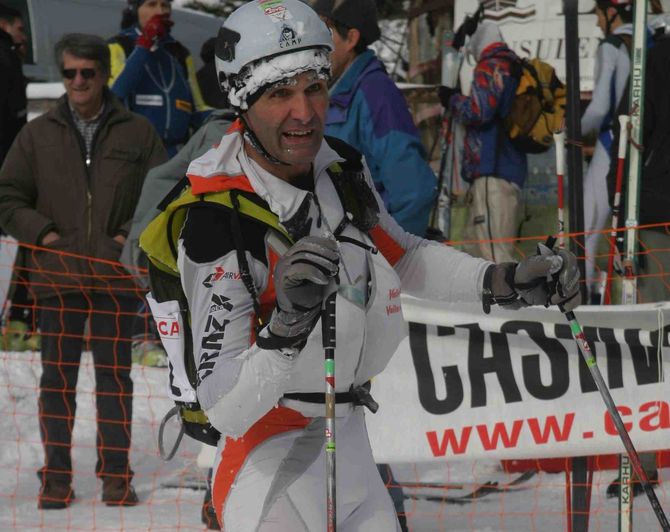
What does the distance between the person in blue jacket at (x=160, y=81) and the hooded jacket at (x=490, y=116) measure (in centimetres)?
156

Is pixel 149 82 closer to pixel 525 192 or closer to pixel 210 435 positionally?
pixel 525 192

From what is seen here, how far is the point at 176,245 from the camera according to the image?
3072 millimetres

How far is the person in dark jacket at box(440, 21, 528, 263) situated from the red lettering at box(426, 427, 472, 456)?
2093 millimetres

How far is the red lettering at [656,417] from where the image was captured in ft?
17.3

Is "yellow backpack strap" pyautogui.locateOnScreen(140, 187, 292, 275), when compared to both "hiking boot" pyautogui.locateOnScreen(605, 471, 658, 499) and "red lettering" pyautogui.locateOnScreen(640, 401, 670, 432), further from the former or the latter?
"hiking boot" pyautogui.locateOnScreen(605, 471, 658, 499)

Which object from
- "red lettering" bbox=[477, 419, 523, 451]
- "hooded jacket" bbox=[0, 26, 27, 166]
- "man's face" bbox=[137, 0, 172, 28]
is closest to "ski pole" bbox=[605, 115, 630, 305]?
"red lettering" bbox=[477, 419, 523, 451]

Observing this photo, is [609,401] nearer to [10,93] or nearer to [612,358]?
[612,358]

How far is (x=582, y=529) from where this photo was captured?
5.20 metres

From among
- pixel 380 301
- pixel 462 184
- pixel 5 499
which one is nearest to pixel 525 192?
pixel 462 184

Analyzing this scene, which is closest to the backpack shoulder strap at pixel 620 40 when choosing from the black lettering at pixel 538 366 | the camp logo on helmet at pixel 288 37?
the black lettering at pixel 538 366

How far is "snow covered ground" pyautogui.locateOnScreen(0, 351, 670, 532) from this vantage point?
19.3 ft

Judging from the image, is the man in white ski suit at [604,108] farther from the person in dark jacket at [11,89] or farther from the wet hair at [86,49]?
the person in dark jacket at [11,89]

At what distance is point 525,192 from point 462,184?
1.35ft

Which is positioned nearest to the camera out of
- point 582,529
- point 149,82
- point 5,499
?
point 582,529
